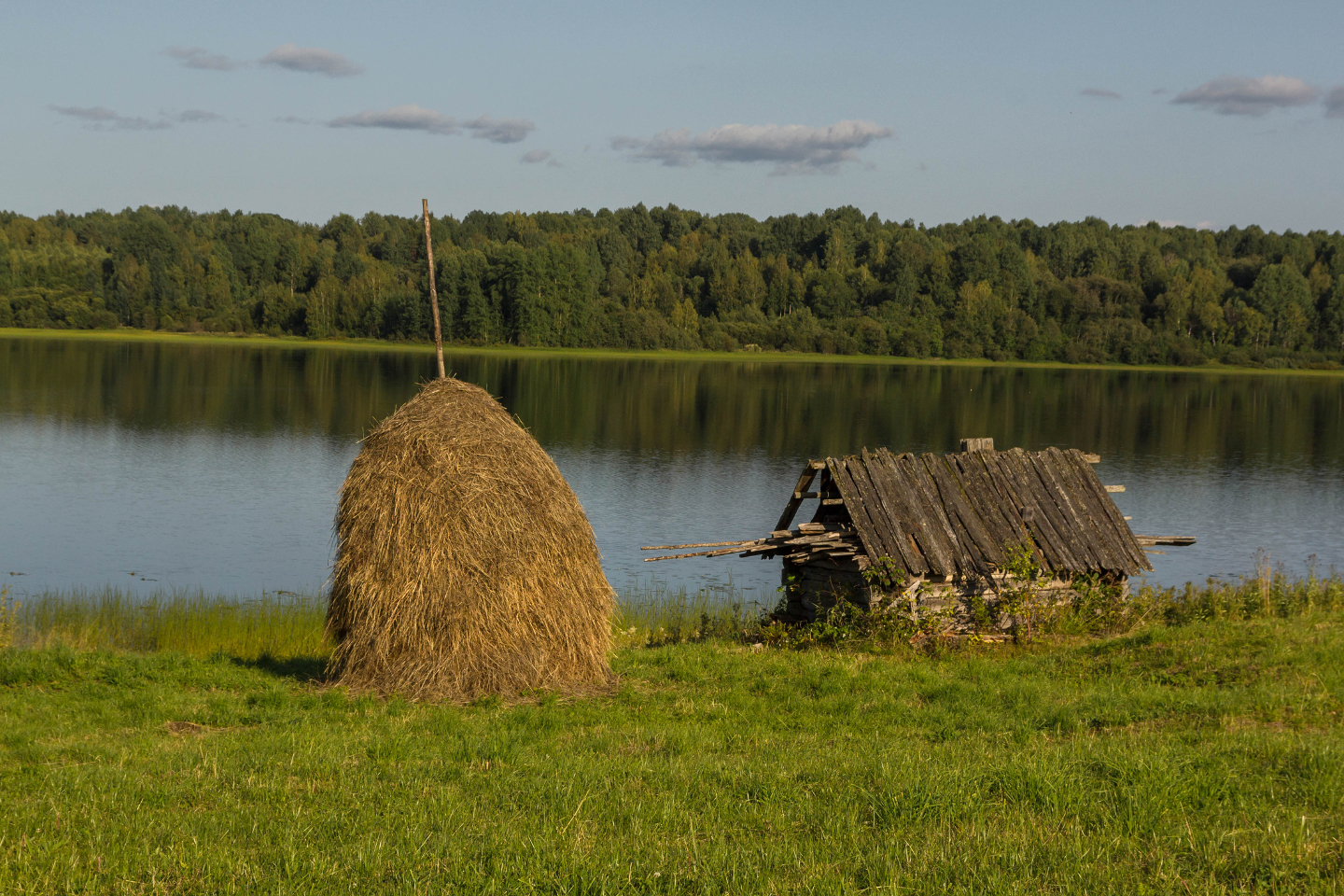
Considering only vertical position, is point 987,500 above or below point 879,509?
above

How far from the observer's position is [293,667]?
13.4 metres

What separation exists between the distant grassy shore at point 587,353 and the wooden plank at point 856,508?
9687 cm

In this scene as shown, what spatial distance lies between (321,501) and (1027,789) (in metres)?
27.3

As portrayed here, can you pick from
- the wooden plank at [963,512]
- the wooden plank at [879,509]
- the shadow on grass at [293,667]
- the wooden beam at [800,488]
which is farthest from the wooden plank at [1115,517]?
the shadow on grass at [293,667]

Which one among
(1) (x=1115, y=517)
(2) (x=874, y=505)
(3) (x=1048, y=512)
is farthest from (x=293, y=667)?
(1) (x=1115, y=517)

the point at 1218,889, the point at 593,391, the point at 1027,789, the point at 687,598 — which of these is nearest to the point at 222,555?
the point at 687,598

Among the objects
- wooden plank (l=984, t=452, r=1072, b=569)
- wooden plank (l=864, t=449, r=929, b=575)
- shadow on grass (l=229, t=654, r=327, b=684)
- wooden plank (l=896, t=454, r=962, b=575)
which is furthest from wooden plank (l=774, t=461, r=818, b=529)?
shadow on grass (l=229, t=654, r=327, b=684)

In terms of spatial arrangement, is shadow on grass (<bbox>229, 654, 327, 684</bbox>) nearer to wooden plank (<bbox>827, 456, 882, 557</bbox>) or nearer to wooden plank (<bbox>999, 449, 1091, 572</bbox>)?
wooden plank (<bbox>827, 456, 882, 557</bbox>)

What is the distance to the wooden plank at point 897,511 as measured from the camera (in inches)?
595

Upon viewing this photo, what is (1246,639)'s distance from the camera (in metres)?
12.7

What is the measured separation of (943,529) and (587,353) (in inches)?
4277

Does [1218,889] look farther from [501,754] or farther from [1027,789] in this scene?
[501,754]

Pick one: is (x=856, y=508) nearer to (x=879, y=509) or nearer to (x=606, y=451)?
(x=879, y=509)

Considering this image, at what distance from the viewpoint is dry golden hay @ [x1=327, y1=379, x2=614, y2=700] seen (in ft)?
36.1
